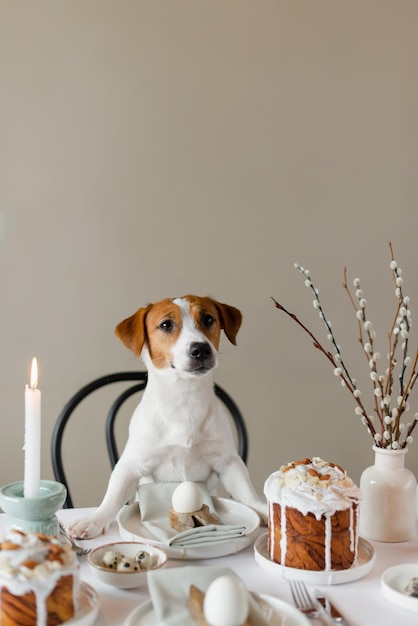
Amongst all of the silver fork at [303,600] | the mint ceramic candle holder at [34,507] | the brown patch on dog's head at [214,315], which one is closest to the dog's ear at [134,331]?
the brown patch on dog's head at [214,315]

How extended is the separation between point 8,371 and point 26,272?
346mm

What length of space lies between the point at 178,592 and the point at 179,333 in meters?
0.71

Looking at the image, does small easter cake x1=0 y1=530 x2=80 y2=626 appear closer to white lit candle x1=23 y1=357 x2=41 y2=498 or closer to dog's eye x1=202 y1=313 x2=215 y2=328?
white lit candle x1=23 y1=357 x2=41 y2=498

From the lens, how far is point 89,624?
2.83ft

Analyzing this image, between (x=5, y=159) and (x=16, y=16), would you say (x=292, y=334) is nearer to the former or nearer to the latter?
(x=5, y=159)

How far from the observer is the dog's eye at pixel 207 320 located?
1.56 metres

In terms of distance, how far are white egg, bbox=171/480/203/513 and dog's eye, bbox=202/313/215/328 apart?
445 millimetres

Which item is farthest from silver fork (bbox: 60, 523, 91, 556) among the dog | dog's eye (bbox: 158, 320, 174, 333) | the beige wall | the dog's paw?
the beige wall

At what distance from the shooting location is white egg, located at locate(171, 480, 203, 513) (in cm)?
119

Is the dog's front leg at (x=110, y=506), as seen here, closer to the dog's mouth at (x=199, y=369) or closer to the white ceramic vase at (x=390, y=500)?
the dog's mouth at (x=199, y=369)

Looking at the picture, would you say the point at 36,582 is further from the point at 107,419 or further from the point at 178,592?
the point at 107,419

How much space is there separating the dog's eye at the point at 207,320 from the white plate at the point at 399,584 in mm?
684

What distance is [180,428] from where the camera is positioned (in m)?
1.42

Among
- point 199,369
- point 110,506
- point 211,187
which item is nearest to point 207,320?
point 199,369
